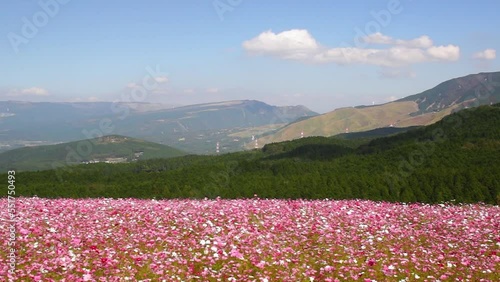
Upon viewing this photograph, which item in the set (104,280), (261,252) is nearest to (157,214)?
(261,252)

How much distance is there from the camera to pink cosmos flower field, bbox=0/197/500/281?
37.5 ft

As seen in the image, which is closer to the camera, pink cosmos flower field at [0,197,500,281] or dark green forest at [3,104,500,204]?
pink cosmos flower field at [0,197,500,281]

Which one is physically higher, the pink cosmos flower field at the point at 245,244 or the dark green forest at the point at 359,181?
the pink cosmos flower field at the point at 245,244

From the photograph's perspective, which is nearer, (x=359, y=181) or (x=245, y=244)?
(x=245, y=244)

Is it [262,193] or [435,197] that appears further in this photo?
[262,193]

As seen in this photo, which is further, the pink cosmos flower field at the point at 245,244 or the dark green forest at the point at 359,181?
the dark green forest at the point at 359,181

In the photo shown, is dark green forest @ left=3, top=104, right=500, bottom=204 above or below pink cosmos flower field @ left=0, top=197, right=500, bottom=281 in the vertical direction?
below

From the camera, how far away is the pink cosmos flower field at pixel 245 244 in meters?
11.4

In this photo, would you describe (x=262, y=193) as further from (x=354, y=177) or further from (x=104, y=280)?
(x=104, y=280)

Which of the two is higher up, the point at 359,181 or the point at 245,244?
the point at 245,244

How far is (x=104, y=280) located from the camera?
10.2 meters

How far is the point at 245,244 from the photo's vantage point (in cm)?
1363

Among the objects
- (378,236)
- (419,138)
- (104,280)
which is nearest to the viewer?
(104,280)

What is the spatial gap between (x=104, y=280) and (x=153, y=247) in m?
3.11
